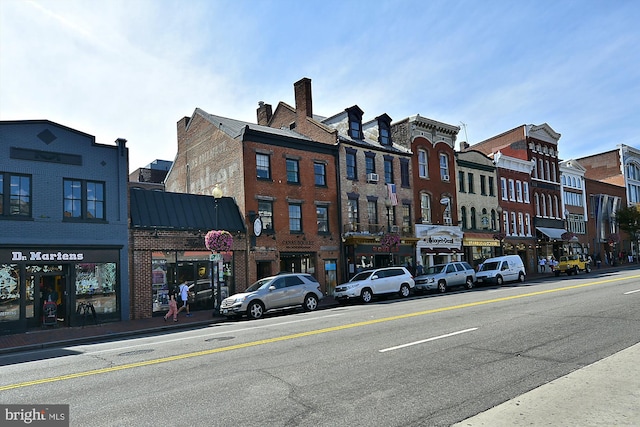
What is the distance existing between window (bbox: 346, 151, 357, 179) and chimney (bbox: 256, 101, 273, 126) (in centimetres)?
944

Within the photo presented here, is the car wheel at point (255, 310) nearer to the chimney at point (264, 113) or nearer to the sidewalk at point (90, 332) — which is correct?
the sidewalk at point (90, 332)

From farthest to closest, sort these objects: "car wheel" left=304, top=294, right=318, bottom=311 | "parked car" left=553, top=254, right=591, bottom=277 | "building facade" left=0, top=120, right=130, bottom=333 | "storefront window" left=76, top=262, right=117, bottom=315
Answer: "parked car" left=553, top=254, right=591, bottom=277
"car wheel" left=304, top=294, right=318, bottom=311
"storefront window" left=76, top=262, right=117, bottom=315
"building facade" left=0, top=120, right=130, bottom=333

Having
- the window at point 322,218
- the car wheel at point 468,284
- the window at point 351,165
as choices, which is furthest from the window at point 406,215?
the window at point 322,218

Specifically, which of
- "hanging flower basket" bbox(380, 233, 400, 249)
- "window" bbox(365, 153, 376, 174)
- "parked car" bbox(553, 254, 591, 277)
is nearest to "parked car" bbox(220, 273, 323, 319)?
"hanging flower basket" bbox(380, 233, 400, 249)

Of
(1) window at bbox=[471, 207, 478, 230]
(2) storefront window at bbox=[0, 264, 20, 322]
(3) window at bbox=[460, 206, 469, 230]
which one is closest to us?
(2) storefront window at bbox=[0, 264, 20, 322]

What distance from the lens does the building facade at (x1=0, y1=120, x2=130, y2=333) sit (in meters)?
18.3

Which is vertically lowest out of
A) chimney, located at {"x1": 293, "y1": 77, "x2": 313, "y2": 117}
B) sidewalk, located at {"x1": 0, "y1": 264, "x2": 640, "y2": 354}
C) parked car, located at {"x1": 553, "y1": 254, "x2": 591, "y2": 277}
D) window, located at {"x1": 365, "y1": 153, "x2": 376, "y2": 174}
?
sidewalk, located at {"x1": 0, "y1": 264, "x2": 640, "y2": 354}

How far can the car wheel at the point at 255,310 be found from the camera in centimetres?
1851

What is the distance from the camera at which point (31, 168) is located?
1917cm

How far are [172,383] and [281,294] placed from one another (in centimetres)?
1190

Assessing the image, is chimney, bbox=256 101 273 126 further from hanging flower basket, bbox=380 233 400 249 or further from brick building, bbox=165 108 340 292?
hanging flower basket, bbox=380 233 400 249

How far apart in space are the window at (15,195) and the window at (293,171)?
13.6 meters

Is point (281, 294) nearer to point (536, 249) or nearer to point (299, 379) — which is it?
point (299, 379)

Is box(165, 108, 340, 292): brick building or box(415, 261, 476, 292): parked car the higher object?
box(165, 108, 340, 292): brick building
